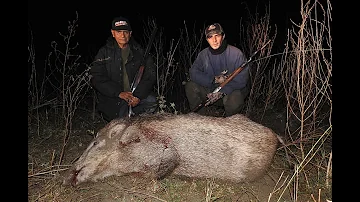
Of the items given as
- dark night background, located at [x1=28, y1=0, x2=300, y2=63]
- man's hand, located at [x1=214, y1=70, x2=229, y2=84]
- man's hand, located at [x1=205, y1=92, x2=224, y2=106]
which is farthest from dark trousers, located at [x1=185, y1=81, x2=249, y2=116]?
dark night background, located at [x1=28, y1=0, x2=300, y2=63]

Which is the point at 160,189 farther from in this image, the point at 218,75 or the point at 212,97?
the point at 218,75

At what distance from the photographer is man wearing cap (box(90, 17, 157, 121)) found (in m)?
4.64

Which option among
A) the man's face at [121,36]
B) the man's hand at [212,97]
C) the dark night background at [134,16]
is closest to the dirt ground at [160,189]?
the man's hand at [212,97]

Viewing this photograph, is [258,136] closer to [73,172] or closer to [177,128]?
[177,128]

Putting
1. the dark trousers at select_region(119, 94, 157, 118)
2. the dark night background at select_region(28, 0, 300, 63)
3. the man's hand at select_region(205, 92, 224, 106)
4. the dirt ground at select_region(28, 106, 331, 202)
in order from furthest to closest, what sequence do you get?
the dark night background at select_region(28, 0, 300, 63) < the dark trousers at select_region(119, 94, 157, 118) < the man's hand at select_region(205, 92, 224, 106) < the dirt ground at select_region(28, 106, 331, 202)

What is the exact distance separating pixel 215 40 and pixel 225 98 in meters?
0.76

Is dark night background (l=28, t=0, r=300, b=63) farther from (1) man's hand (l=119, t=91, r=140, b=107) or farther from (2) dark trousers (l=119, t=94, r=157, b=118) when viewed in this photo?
(1) man's hand (l=119, t=91, r=140, b=107)

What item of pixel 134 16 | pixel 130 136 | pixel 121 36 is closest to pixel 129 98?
pixel 121 36

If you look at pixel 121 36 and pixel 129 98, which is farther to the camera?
pixel 121 36

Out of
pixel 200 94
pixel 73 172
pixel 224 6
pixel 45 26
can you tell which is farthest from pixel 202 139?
pixel 224 6

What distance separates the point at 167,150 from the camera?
313 cm

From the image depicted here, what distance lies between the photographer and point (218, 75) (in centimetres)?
460

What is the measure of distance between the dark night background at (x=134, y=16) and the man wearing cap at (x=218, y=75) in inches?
326

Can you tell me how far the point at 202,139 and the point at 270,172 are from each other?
0.78 meters
